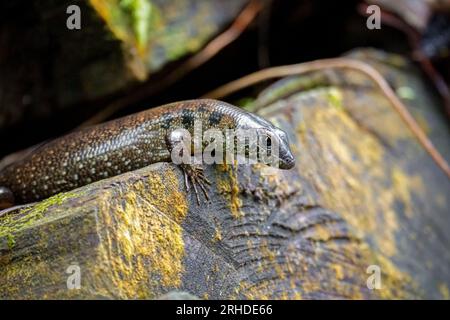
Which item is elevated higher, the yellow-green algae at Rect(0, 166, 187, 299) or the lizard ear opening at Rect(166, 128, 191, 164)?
the lizard ear opening at Rect(166, 128, 191, 164)

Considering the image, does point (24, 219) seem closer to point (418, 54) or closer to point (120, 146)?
point (120, 146)

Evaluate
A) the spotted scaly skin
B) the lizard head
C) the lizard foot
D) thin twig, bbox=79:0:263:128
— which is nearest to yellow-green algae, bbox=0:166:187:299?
the lizard foot

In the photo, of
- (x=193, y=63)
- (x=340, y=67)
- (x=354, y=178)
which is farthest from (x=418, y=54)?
(x=193, y=63)

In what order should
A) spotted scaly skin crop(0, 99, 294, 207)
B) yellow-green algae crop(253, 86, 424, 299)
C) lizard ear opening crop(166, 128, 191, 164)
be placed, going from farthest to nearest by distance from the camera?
yellow-green algae crop(253, 86, 424, 299)
spotted scaly skin crop(0, 99, 294, 207)
lizard ear opening crop(166, 128, 191, 164)

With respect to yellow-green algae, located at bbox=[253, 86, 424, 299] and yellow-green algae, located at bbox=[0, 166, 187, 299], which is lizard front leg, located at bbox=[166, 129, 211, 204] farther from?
yellow-green algae, located at bbox=[253, 86, 424, 299]

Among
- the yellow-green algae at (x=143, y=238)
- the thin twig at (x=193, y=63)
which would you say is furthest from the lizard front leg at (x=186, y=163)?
the thin twig at (x=193, y=63)
